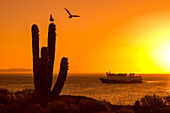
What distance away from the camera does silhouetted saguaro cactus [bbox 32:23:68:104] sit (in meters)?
23.9

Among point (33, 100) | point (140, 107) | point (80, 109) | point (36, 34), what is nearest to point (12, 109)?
point (33, 100)

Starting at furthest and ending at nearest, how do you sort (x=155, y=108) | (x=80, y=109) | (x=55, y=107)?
(x=155, y=108) < (x=80, y=109) < (x=55, y=107)

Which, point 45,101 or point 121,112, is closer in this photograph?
point 121,112

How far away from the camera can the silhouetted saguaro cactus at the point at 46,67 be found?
2389cm

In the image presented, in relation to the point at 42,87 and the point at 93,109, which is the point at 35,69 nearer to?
the point at 42,87

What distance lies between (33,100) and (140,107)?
33.3 ft

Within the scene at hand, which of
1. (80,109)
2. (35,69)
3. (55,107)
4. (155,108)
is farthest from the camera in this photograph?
(155,108)

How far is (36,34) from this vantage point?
25734 millimetres

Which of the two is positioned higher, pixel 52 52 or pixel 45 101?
pixel 52 52

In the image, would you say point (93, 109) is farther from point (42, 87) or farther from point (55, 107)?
point (42, 87)

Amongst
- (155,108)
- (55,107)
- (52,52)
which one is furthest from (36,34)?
(155,108)

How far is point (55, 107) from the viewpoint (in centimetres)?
2128

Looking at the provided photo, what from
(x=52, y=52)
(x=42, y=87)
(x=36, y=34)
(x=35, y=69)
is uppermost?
(x=36, y=34)

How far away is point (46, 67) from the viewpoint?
78.4ft
